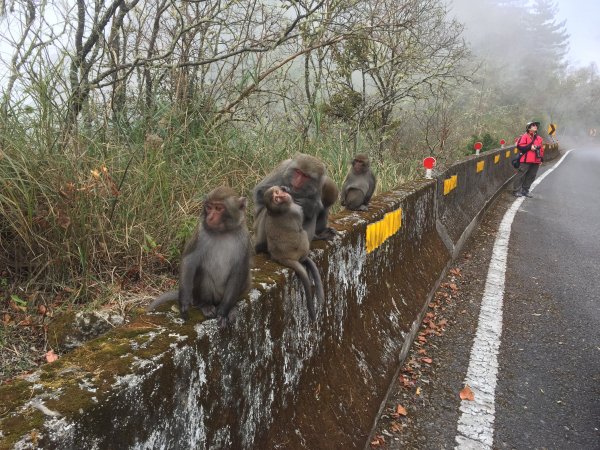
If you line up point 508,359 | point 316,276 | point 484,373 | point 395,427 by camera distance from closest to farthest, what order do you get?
point 316,276 < point 395,427 < point 484,373 < point 508,359

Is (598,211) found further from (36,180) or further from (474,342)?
(36,180)

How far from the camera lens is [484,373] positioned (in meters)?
4.00

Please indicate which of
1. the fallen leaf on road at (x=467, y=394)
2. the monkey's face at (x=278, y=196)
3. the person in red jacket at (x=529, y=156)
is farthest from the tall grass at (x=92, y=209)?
the person in red jacket at (x=529, y=156)

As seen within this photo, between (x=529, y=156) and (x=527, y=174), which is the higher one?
(x=529, y=156)

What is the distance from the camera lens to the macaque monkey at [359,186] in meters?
5.18

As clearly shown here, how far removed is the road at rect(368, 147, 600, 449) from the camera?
332cm

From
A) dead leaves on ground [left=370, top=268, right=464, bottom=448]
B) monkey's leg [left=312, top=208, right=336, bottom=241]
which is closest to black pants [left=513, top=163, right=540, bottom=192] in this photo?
dead leaves on ground [left=370, top=268, right=464, bottom=448]

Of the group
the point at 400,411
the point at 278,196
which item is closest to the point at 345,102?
the point at 278,196

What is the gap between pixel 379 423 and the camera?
329cm

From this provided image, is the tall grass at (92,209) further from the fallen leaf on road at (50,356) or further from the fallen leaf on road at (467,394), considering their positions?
the fallen leaf on road at (467,394)

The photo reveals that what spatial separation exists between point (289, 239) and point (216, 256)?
834mm

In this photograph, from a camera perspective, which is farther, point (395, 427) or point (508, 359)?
point (508, 359)

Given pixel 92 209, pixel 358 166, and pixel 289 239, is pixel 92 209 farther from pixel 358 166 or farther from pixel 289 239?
pixel 358 166

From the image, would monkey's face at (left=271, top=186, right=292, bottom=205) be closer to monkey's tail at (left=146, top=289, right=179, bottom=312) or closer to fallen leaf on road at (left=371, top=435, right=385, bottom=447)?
monkey's tail at (left=146, top=289, right=179, bottom=312)
